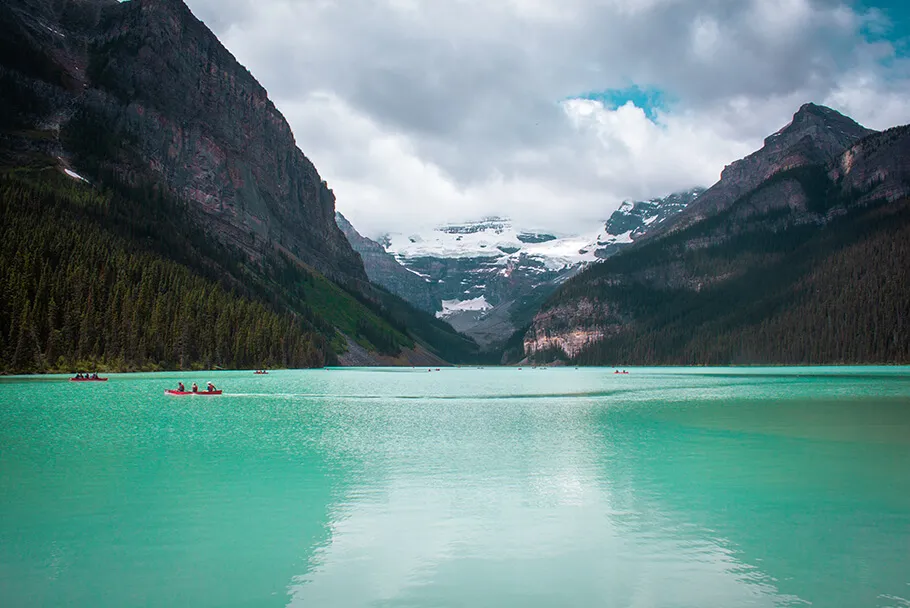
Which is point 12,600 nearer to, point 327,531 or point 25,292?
point 327,531

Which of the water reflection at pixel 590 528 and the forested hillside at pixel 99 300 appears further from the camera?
the forested hillside at pixel 99 300

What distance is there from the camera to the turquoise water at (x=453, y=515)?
16.4 m

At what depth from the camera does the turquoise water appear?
53.8ft

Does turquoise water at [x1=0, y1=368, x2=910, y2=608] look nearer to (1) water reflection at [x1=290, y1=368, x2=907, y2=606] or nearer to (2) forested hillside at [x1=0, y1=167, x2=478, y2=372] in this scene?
(1) water reflection at [x1=290, y1=368, x2=907, y2=606]

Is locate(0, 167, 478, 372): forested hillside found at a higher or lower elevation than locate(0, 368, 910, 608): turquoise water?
higher

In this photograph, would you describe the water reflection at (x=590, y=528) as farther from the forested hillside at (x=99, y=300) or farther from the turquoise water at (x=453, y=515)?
the forested hillside at (x=99, y=300)

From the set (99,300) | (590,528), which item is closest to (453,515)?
(590,528)

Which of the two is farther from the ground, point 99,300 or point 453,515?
point 99,300

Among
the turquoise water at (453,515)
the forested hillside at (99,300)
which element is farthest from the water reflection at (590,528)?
the forested hillside at (99,300)

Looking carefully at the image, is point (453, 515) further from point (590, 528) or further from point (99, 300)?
point (99, 300)

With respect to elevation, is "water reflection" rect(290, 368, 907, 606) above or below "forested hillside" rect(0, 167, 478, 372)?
below

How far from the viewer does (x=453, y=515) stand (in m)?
23.5

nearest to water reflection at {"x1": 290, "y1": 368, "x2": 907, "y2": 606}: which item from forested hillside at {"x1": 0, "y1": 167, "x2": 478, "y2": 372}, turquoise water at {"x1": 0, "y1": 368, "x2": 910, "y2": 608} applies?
turquoise water at {"x1": 0, "y1": 368, "x2": 910, "y2": 608}

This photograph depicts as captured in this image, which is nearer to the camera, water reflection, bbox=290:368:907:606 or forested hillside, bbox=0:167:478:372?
water reflection, bbox=290:368:907:606
